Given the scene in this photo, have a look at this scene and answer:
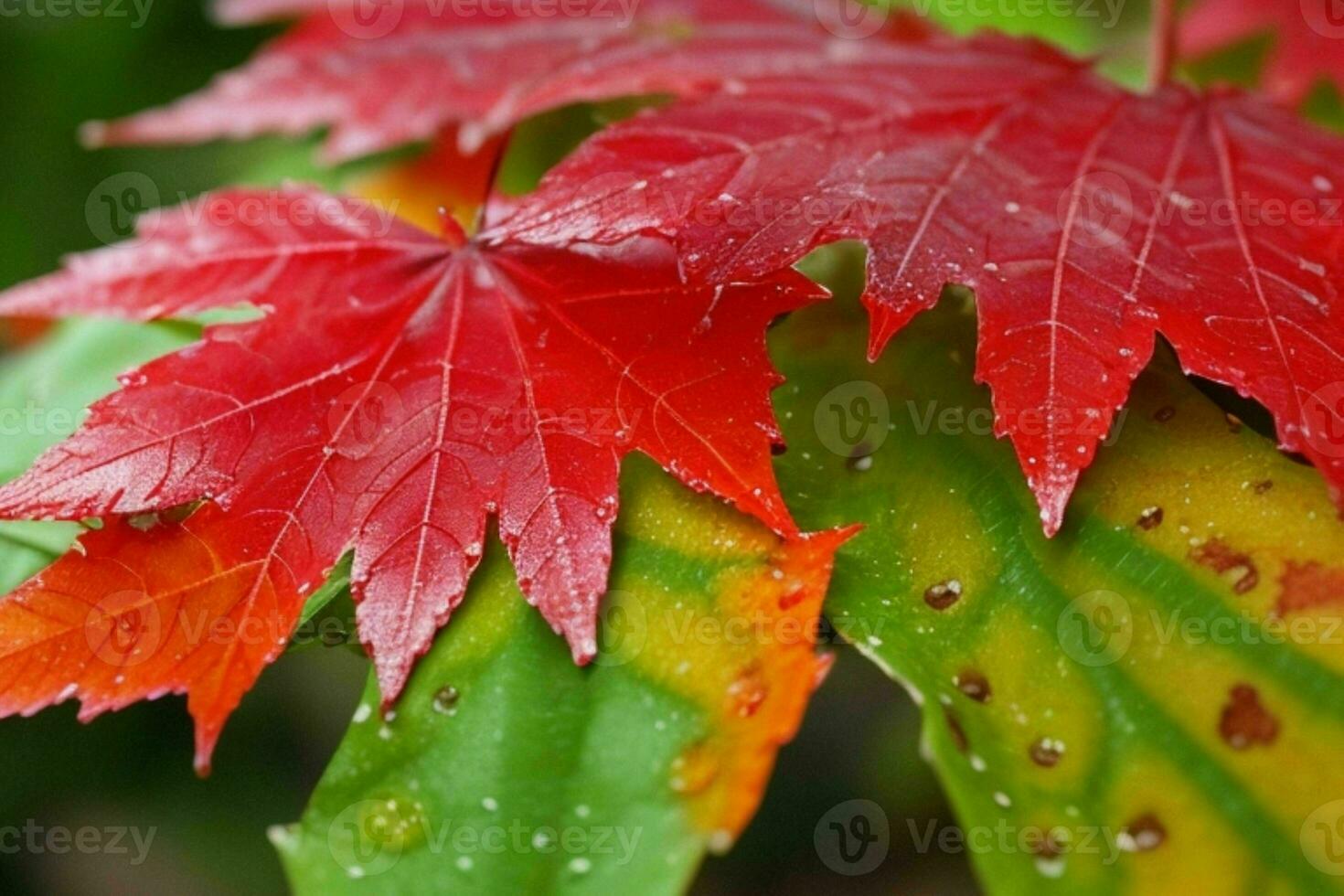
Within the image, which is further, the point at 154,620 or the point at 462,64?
the point at 462,64

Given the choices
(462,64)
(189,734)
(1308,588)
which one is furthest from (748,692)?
(189,734)

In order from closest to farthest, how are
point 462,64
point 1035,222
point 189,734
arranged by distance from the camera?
1. point 1035,222
2. point 462,64
3. point 189,734

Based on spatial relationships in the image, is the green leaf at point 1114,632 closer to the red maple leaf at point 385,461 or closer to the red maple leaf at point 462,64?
the red maple leaf at point 385,461

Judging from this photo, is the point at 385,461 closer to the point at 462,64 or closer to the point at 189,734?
the point at 462,64

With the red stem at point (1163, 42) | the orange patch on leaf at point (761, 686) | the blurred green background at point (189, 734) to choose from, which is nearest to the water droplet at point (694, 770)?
the orange patch on leaf at point (761, 686)

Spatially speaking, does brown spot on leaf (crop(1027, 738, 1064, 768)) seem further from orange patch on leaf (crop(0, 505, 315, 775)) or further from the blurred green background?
the blurred green background

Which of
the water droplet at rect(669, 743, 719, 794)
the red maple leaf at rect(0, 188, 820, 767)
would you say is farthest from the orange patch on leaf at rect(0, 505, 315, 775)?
the water droplet at rect(669, 743, 719, 794)
